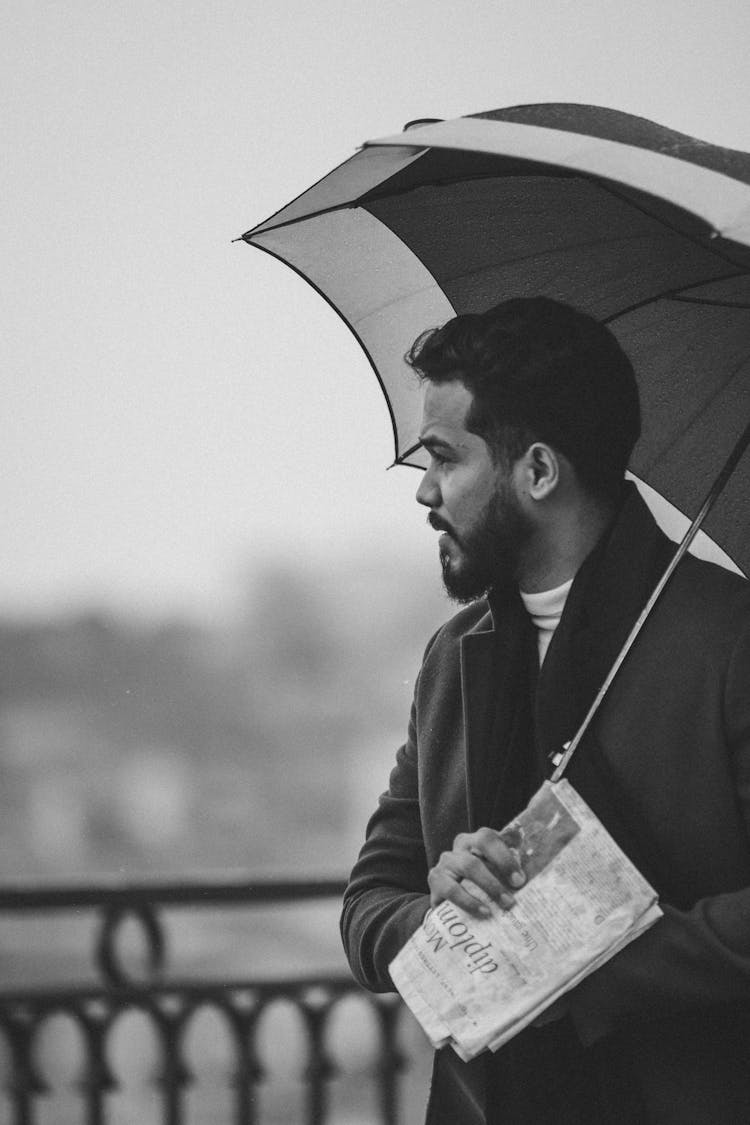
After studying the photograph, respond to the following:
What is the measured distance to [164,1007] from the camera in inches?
145

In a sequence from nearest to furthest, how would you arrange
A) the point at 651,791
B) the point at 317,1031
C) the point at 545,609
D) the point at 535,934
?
1. the point at 535,934
2. the point at 651,791
3. the point at 545,609
4. the point at 317,1031

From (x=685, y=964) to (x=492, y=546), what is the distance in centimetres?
63

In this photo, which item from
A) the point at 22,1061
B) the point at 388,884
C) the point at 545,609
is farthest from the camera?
the point at 22,1061

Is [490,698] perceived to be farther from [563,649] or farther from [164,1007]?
[164,1007]

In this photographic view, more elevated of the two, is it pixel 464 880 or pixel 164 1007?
pixel 464 880

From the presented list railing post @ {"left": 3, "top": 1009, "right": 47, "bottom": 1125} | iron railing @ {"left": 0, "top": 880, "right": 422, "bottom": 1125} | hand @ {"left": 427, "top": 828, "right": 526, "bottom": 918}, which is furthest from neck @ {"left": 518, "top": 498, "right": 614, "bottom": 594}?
railing post @ {"left": 3, "top": 1009, "right": 47, "bottom": 1125}

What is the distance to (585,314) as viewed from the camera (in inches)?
82.3

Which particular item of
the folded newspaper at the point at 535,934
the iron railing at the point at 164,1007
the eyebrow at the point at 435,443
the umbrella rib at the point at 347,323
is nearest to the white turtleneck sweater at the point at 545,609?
the eyebrow at the point at 435,443

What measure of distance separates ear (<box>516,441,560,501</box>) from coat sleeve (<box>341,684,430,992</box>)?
0.43 m

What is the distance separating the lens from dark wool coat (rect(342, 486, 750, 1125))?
65.7 inches

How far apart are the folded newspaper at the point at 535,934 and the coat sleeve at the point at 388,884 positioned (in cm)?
22

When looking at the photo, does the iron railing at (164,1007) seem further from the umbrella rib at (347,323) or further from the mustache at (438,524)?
the mustache at (438,524)

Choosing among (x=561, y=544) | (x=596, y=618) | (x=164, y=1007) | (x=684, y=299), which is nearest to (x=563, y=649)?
(x=596, y=618)

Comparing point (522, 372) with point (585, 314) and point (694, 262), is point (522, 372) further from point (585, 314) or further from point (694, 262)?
point (694, 262)
